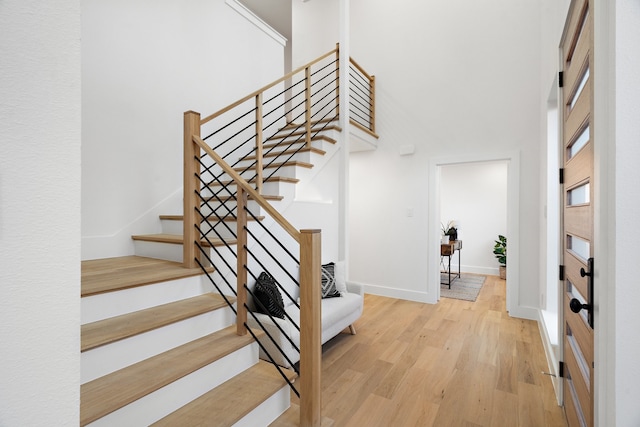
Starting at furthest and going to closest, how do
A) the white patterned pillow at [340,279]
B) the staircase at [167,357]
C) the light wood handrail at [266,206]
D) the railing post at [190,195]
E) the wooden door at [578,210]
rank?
the white patterned pillow at [340,279]
the railing post at [190,195]
the light wood handrail at [266,206]
the staircase at [167,357]
the wooden door at [578,210]

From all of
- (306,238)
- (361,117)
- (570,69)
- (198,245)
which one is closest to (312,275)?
(306,238)

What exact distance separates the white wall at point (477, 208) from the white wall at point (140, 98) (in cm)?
460

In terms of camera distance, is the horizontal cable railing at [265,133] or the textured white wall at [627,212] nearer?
the textured white wall at [627,212]

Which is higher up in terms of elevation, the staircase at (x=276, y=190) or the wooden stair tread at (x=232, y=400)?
the staircase at (x=276, y=190)

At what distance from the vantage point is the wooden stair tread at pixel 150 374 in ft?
4.23

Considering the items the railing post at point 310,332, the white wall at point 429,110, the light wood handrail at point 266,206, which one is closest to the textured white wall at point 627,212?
the railing post at point 310,332

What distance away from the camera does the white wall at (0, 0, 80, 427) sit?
531 mm

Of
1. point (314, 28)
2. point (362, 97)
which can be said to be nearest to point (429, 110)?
point (362, 97)

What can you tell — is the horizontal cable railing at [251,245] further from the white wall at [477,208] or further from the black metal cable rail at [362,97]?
the white wall at [477,208]

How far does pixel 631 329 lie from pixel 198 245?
7.36ft

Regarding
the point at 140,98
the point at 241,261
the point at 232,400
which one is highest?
the point at 140,98

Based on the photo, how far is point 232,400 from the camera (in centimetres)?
159

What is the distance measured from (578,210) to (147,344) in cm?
231

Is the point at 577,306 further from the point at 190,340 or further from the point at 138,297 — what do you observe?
the point at 138,297
